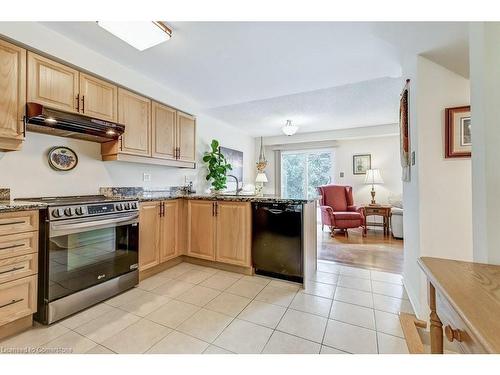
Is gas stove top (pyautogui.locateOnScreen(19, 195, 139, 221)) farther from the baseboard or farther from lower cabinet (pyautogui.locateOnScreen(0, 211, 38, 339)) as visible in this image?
the baseboard

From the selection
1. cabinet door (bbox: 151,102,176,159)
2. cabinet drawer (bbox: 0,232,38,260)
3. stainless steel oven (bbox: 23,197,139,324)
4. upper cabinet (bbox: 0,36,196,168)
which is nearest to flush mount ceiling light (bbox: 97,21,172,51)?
upper cabinet (bbox: 0,36,196,168)

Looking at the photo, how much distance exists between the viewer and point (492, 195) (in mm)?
932

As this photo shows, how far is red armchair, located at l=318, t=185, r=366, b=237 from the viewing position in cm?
450

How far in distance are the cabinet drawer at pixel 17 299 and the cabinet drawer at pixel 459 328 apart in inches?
92.5

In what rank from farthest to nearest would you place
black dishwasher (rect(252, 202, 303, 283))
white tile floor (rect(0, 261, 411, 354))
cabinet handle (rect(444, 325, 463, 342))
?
black dishwasher (rect(252, 202, 303, 283)) < white tile floor (rect(0, 261, 411, 354)) < cabinet handle (rect(444, 325, 463, 342))

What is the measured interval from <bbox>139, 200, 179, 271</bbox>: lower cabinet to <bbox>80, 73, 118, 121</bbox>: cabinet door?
100 cm

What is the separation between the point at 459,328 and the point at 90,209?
229 cm

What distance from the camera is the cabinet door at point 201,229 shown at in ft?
9.29

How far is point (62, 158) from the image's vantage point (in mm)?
2273

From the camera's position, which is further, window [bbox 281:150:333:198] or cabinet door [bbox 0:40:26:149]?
window [bbox 281:150:333:198]

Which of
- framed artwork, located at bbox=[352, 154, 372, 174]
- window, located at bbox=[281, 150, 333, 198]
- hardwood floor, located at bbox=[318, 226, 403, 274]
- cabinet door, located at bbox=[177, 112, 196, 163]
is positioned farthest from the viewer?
window, located at bbox=[281, 150, 333, 198]

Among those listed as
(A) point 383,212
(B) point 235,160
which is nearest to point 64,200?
(B) point 235,160
